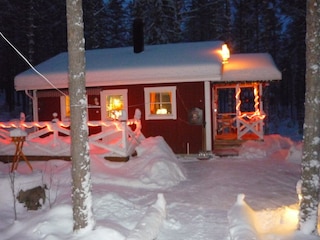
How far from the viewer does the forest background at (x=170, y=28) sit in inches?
1081

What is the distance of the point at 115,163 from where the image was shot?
11250mm

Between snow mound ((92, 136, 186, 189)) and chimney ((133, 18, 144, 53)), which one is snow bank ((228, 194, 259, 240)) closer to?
snow mound ((92, 136, 186, 189))

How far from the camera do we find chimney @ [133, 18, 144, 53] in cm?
1692

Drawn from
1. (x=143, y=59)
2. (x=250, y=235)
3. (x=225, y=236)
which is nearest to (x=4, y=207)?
(x=225, y=236)

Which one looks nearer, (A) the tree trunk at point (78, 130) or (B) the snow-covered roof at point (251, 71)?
(A) the tree trunk at point (78, 130)

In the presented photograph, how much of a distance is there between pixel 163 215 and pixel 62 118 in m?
9.82

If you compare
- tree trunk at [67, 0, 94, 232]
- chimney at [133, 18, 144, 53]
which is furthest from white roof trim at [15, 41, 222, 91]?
tree trunk at [67, 0, 94, 232]

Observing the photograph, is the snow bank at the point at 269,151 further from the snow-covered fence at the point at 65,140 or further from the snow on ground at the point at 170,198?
the snow-covered fence at the point at 65,140

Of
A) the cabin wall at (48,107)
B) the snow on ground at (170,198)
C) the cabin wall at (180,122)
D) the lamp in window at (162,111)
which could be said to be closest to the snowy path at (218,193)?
the snow on ground at (170,198)

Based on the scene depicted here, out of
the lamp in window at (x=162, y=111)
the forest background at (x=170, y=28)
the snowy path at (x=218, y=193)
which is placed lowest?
the snowy path at (x=218, y=193)

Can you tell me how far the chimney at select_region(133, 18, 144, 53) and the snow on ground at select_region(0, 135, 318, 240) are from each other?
20.2ft

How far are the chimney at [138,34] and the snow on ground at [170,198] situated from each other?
616 centimetres

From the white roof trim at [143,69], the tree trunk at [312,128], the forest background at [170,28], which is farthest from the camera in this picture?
the forest background at [170,28]

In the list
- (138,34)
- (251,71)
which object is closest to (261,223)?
(251,71)
